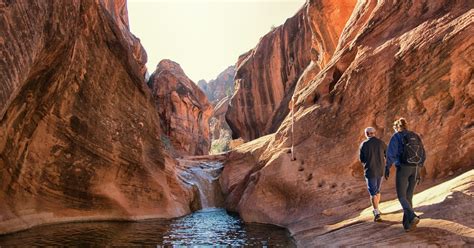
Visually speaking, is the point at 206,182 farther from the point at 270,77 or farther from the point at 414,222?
the point at 270,77

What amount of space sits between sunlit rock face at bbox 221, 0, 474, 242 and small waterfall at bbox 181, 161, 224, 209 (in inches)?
304

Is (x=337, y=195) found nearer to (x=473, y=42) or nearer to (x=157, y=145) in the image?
(x=473, y=42)

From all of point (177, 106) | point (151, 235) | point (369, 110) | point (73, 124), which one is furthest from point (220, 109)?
point (151, 235)

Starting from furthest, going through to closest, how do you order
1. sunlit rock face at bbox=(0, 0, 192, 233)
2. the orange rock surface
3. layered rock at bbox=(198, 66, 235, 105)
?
1. layered rock at bbox=(198, 66, 235, 105)
2. the orange rock surface
3. sunlit rock face at bbox=(0, 0, 192, 233)

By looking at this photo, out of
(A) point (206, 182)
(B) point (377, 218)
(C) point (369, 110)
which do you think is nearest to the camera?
(B) point (377, 218)

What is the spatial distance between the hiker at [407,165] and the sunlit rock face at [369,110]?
10.4ft

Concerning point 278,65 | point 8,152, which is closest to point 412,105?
point 8,152

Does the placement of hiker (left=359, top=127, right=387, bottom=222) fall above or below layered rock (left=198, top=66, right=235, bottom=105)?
below

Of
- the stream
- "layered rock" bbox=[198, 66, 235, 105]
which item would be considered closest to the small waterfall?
the stream

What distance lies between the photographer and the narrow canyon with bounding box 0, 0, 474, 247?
30.4 ft

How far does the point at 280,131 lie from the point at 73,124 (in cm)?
966

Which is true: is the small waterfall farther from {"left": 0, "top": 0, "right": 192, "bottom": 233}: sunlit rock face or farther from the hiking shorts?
the hiking shorts

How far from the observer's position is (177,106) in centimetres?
4831

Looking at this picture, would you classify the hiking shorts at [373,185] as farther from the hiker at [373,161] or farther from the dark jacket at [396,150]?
the dark jacket at [396,150]
